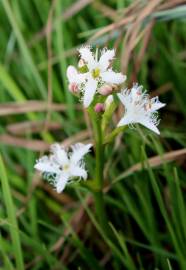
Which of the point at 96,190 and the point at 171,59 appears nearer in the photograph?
the point at 96,190

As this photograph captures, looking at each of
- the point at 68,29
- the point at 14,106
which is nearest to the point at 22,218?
the point at 14,106

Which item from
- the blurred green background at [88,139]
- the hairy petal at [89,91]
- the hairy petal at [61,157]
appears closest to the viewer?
the hairy petal at [89,91]

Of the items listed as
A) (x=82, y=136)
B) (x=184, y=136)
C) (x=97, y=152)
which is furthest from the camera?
(x=82, y=136)

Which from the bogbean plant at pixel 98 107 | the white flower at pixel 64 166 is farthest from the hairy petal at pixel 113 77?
the white flower at pixel 64 166

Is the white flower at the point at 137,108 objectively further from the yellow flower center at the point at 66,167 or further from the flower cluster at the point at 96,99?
the yellow flower center at the point at 66,167

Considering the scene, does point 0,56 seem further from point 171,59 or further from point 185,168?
point 185,168

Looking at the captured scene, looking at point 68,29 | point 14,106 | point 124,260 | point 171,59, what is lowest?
point 124,260
